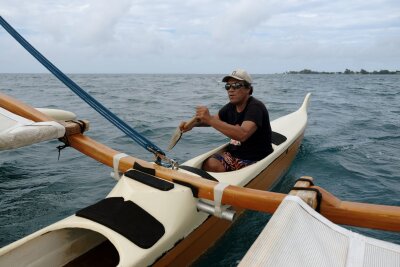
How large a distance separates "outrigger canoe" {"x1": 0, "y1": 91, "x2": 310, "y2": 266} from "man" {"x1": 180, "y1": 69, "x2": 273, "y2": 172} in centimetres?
73

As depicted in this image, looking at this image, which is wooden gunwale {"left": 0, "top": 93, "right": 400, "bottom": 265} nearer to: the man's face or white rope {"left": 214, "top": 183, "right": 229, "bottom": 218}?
white rope {"left": 214, "top": 183, "right": 229, "bottom": 218}

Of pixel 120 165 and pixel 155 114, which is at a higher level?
pixel 120 165

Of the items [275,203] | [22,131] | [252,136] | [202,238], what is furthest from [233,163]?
[22,131]

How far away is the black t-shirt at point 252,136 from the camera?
4150mm

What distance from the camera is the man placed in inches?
154

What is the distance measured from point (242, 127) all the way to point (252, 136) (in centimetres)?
54

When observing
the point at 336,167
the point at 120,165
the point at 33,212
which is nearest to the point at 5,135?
the point at 120,165

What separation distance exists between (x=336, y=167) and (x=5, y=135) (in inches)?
223

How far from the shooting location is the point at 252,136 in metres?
4.32

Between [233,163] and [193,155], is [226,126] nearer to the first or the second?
[233,163]

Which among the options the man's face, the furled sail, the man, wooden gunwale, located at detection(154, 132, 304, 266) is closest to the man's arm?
the man

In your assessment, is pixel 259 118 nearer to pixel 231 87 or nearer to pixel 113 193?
pixel 231 87

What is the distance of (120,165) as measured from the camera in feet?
11.5

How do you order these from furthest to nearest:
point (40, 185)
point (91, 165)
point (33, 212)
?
point (91, 165) → point (40, 185) → point (33, 212)
